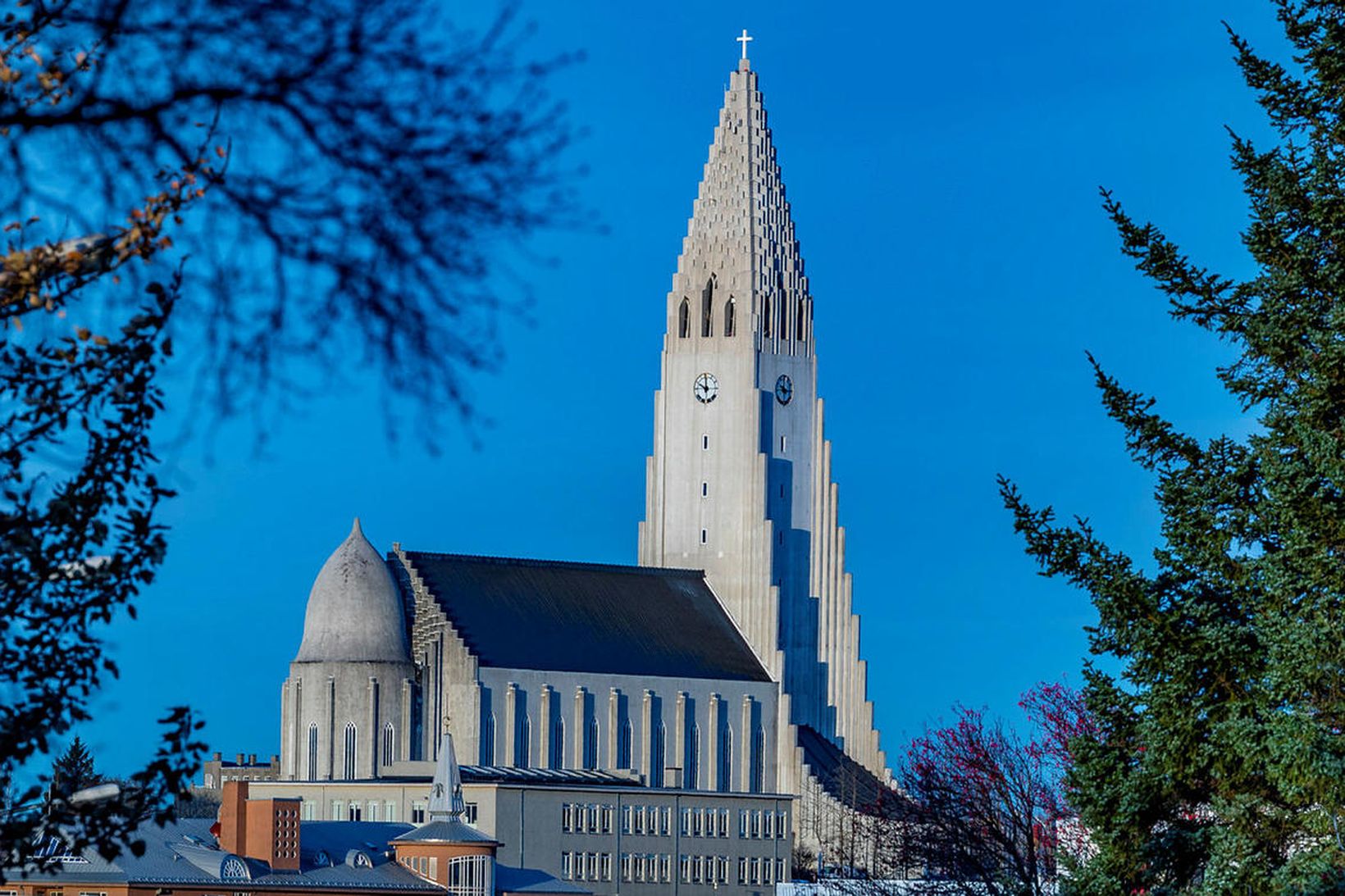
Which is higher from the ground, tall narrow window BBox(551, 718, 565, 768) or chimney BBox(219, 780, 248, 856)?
tall narrow window BBox(551, 718, 565, 768)

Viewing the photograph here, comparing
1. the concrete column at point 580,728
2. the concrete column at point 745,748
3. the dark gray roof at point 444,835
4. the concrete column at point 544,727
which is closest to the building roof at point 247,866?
the dark gray roof at point 444,835

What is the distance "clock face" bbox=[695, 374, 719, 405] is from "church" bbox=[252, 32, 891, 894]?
0.36 ft

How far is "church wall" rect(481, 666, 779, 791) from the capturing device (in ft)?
422

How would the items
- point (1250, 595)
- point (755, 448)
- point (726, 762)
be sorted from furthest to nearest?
point (755, 448) < point (726, 762) < point (1250, 595)

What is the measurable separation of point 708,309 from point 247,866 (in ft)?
191

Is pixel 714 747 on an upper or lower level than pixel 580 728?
lower

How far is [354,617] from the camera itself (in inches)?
5177

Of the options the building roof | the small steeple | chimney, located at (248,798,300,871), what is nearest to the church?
the small steeple

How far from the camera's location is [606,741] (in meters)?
132

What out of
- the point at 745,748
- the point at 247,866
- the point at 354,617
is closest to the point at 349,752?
the point at 354,617

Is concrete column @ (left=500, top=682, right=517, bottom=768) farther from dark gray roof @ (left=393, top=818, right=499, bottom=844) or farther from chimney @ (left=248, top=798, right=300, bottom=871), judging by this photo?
chimney @ (left=248, top=798, right=300, bottom=871)

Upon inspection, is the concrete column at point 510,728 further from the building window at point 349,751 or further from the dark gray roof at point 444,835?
the dark gray roof at point 444,835

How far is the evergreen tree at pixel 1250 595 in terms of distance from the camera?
28.0 m

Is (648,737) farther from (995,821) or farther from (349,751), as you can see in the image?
(995,821)
